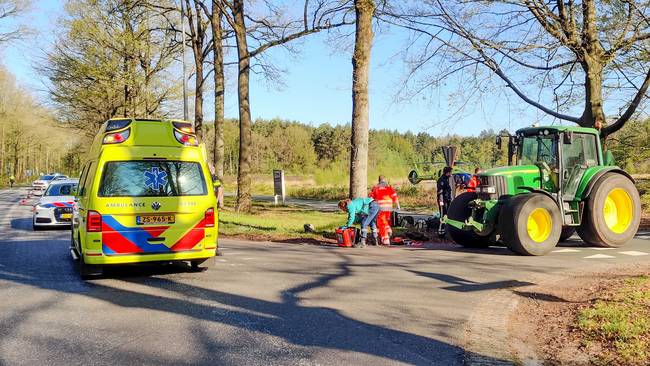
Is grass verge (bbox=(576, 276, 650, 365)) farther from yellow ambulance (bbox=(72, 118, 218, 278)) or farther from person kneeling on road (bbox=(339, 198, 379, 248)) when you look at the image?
person kneeling on road (bbox=(339, 198, 379, 248))

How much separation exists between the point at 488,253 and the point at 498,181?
153cm

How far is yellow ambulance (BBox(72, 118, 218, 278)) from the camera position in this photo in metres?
8.11

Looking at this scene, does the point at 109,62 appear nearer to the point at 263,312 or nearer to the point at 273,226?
the point at 273,226

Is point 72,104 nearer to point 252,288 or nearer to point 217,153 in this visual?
point 217,153

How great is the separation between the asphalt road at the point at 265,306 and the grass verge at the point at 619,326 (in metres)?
1.22

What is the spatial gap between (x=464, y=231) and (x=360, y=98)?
4887 millimetres

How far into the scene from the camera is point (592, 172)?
39.2 ft

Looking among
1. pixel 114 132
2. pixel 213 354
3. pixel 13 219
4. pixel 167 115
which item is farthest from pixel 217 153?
pixel 213 354

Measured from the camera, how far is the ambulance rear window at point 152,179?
8.33m

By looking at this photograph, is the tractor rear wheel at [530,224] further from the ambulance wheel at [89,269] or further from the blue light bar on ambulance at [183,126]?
the ambulance wheel at [89,269]

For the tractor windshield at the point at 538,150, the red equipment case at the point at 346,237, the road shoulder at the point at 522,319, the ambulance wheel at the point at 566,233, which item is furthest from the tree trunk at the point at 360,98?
the road shoulder at the point at 522,319

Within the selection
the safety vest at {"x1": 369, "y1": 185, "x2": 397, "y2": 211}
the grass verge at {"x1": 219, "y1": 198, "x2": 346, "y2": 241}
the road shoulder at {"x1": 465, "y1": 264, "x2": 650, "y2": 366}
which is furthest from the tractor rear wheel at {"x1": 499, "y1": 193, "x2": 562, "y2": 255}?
the grass verge at {"x1": 219, "y1": 198, "x2": 346, "y2": 241}

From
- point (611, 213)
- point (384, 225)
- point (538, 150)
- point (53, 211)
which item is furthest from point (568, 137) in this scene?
point (53, 211)

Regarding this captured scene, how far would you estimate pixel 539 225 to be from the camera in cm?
1133
